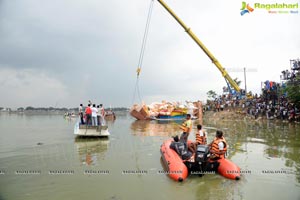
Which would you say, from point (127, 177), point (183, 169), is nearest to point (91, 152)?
point (127, 177)

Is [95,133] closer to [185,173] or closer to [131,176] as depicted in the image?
[131,176]

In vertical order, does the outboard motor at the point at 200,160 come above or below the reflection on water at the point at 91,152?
above

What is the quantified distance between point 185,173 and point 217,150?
134 cm

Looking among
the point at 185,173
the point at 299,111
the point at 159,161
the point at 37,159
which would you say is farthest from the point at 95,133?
the point at 299,111

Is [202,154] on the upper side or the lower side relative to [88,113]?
lower

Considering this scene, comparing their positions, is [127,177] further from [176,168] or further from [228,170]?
[228,170]

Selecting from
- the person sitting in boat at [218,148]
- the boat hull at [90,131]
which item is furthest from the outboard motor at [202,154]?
the boat hull at [90,131]

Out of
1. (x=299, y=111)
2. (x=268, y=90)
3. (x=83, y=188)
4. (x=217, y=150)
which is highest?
Answer: (x=268, y=90)

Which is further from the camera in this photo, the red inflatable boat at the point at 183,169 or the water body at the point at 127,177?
the red inflatable boat at the point at 183,169

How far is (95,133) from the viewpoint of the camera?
15.8m

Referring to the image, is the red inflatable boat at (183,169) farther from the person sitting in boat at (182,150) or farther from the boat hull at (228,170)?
the person sitting in boat at (182,150)

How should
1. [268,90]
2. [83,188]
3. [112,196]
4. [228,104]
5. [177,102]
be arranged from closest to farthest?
[112,196] < [83,188] < [268,90] < [228,104] < [177,102]

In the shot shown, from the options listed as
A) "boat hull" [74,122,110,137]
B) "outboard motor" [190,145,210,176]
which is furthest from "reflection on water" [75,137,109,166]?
"outboard motor" [190,145,210,176]

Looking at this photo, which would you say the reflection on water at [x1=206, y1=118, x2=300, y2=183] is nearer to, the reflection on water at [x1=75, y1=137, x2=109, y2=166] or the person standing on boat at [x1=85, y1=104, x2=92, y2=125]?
the reflection on water at [x1=75, y1=137, x2=109, y2=166]
